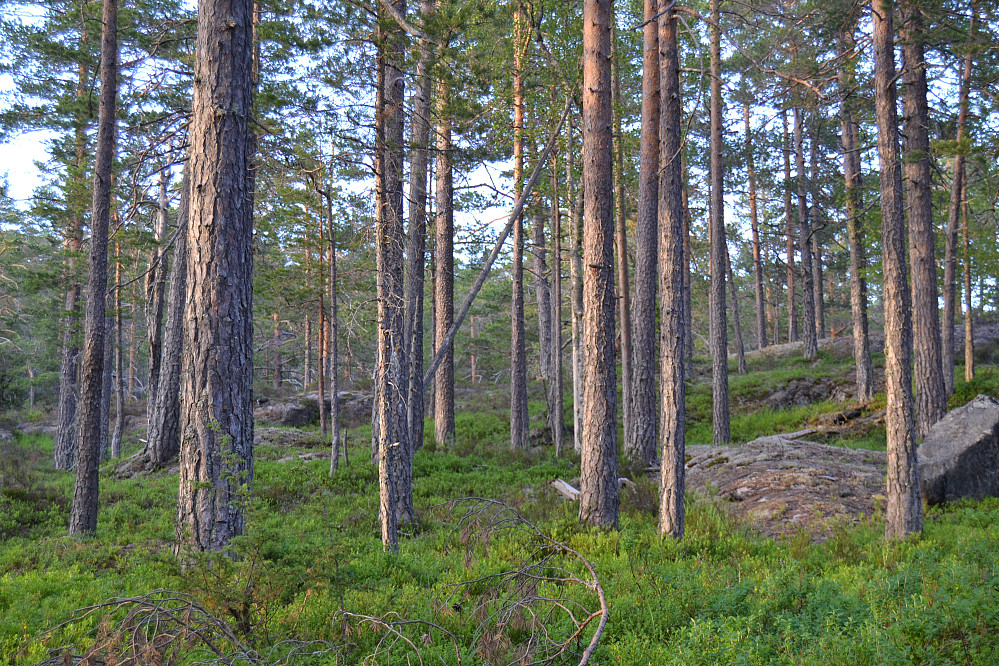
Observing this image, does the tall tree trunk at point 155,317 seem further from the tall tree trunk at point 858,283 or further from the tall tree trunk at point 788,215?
the tall tree trunk at point 788,215

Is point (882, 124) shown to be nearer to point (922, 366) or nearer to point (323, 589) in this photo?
point (922, 366)

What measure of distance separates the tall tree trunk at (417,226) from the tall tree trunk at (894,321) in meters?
6.65

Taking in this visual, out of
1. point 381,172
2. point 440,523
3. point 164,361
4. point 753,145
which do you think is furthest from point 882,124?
point 753,145

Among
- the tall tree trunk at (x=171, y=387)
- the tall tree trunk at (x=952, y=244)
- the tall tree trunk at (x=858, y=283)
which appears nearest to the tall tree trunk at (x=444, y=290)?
the tall tree trunk at (x=171, y=387)

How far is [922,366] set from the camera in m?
13.0

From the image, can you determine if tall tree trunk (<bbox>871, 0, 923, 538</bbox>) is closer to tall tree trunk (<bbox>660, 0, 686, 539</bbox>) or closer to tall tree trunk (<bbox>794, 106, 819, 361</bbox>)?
tall tree trunk (<bbox>660, 0, 686, 539</bbox>)

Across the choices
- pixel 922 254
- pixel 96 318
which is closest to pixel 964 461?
pixel 922 254

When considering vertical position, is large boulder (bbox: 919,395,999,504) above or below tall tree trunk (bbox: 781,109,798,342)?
below

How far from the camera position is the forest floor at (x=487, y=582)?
12.7 ft

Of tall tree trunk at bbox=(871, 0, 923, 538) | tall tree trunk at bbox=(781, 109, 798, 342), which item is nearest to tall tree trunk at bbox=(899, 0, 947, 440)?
tall tree trunk at bbox=(871, 0, 923, 538)

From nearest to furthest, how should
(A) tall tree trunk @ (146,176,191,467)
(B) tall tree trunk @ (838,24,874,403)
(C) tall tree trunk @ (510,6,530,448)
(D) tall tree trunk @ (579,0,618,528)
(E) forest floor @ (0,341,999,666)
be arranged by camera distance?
(E) forest floor @ (0,341,999,666) < (D) tall tree trunk @ (579,0,618,528) < (A) tall tree trunk @ (146,176,191,467) < (C) tall tree trunk @ (510,6,530,448) < (B) tall tree trunk @ (838,24,874,403)

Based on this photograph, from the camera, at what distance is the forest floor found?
3875 millimetres

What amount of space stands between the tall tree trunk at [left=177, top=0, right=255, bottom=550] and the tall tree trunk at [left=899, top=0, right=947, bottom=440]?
552 inches

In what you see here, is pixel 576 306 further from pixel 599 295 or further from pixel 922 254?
pixel 922 254
